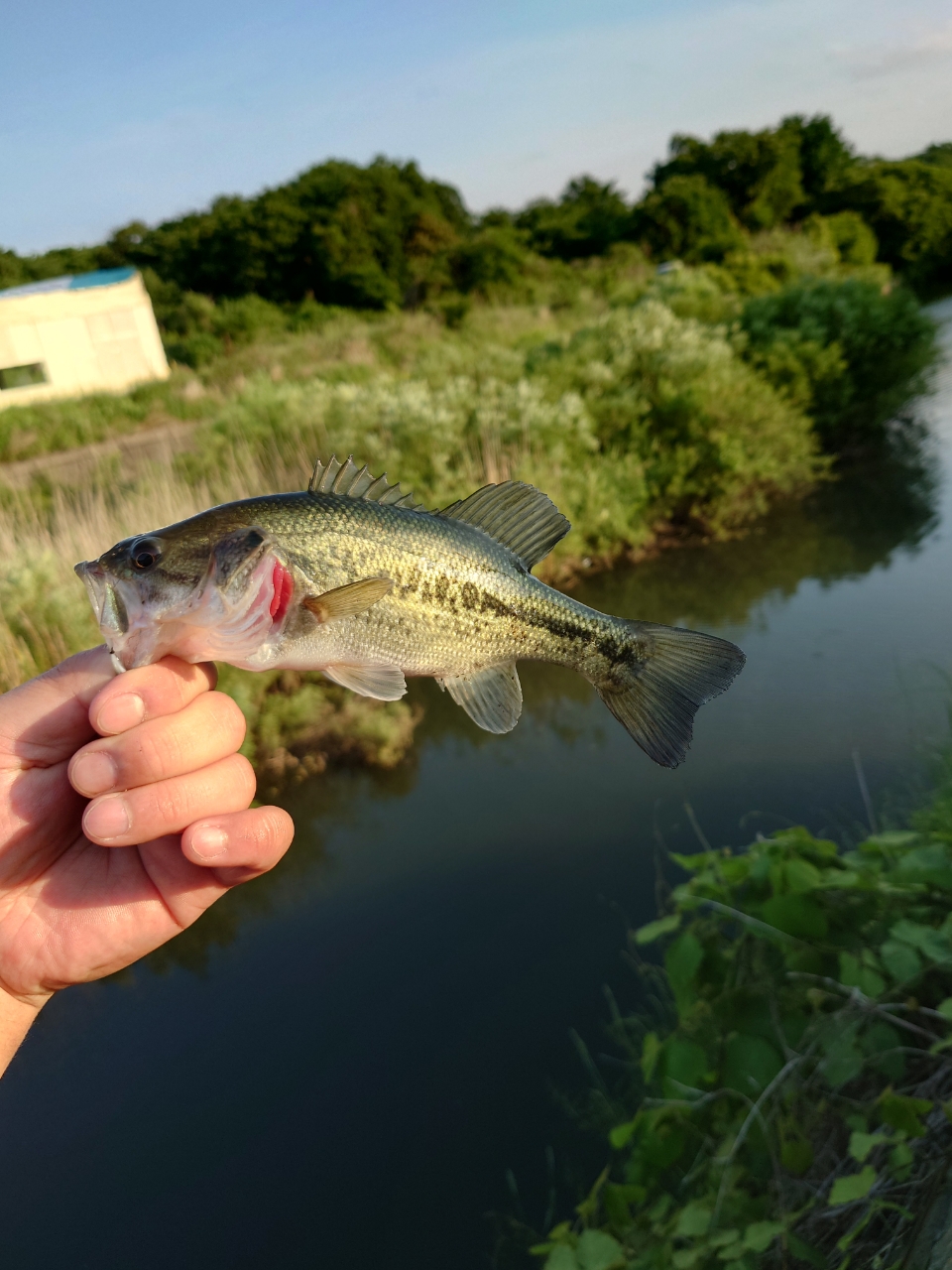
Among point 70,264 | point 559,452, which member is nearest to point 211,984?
point 559,452

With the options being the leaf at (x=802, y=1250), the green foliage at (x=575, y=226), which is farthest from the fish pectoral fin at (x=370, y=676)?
the green foliage at (x=575, y=226)

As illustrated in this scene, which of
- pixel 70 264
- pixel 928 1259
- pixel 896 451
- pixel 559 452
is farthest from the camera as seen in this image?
pixel 70 264

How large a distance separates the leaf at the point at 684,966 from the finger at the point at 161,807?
2100mm

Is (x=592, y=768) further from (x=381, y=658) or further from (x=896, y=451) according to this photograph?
(x=896, y=451)

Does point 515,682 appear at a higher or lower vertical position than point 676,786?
higher

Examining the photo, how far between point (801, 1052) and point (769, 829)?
133 inches

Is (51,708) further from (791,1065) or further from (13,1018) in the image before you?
(791,1065)

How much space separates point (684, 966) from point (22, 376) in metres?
29.8

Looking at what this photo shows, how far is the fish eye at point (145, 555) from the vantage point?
1.28 m

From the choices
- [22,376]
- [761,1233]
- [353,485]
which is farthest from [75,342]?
[761,1233]

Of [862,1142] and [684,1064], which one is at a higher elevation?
[862,1142]

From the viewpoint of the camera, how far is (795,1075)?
2896mm

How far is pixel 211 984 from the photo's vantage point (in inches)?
227

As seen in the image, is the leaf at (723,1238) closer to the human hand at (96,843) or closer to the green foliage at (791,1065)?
the green foliage at (791,1065)
